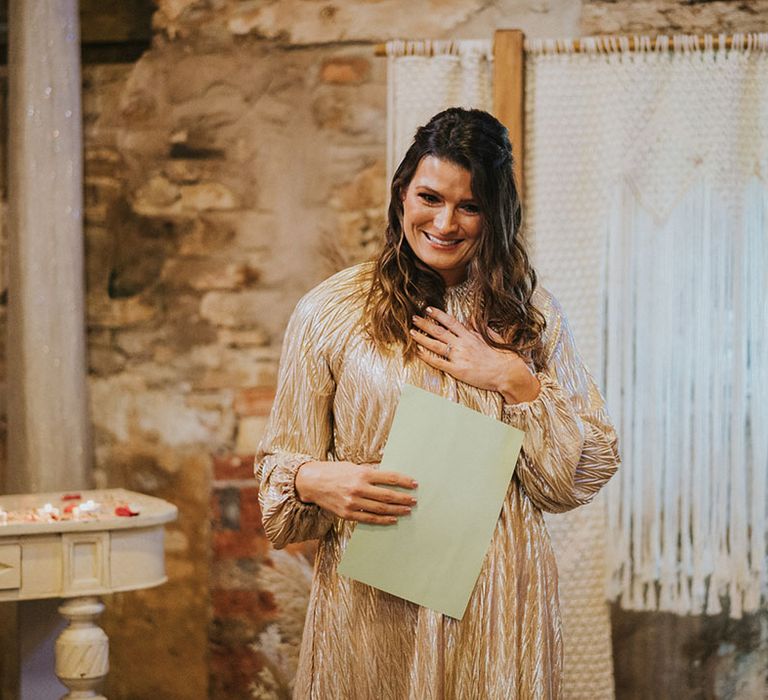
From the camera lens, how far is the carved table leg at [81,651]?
210cm

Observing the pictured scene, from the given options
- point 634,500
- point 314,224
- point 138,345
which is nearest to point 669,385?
point 634,500

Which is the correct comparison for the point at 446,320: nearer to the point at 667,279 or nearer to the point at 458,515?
the point at 458,515

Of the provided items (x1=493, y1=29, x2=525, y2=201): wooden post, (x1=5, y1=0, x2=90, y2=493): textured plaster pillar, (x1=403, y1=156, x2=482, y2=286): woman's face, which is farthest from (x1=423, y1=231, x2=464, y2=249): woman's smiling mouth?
(x1=5, y1=0, x2=90, y2=493): textured plaster pillar

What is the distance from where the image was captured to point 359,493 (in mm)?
1267

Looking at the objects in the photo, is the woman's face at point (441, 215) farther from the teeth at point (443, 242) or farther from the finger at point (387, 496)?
the finger at point (387, 496)

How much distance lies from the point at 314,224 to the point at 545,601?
1750mm

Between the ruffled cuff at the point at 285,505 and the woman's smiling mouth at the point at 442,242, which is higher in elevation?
the woman's smiling mouth at the point at 442,242

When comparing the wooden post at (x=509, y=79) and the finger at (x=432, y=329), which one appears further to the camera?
the wooden post at (x=509, y=79)

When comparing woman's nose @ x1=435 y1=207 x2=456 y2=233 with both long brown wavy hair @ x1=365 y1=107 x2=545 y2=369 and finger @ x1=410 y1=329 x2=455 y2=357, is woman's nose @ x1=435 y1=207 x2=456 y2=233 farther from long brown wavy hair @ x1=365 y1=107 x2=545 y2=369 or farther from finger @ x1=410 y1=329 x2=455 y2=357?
finger @ x1=410 y1=329 x2=455 y2=357

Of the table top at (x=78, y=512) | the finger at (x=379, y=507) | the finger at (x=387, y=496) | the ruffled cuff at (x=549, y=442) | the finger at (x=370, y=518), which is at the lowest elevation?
the table top at (x=78, y=512)

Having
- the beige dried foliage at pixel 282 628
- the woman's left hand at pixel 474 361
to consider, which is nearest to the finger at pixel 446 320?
the woman's left hand at pixel 474 361

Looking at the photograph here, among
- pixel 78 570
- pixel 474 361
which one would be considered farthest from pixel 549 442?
pixel 78 570

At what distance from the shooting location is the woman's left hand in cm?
131

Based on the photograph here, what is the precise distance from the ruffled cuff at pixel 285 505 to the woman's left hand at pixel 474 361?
24 centimetres
